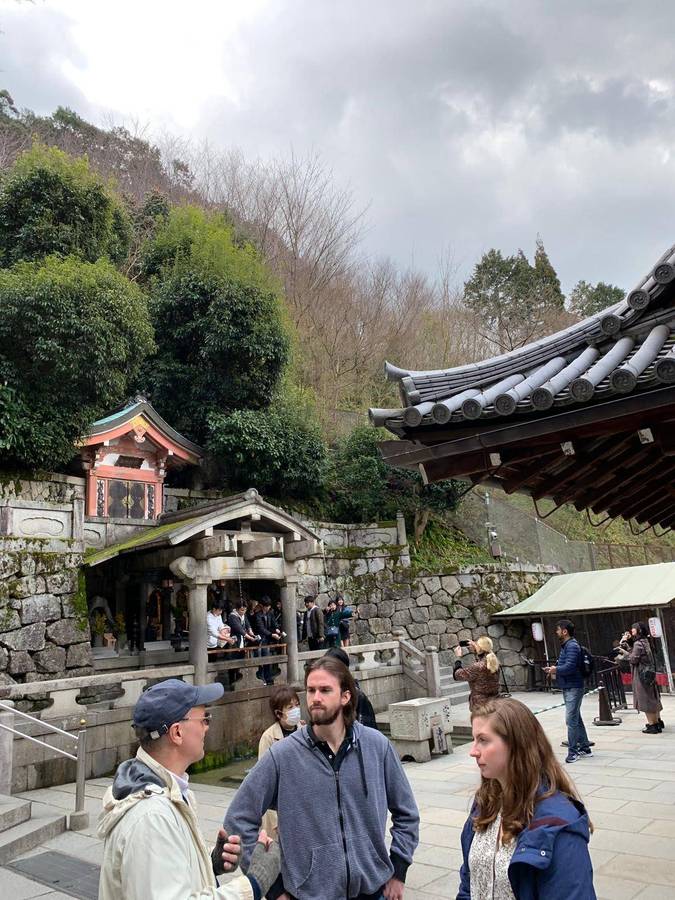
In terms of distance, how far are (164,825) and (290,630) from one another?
11325 mm

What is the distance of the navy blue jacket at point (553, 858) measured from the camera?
193 centimetres

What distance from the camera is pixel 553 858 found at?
1.97m

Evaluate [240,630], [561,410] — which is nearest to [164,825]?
[561,410]

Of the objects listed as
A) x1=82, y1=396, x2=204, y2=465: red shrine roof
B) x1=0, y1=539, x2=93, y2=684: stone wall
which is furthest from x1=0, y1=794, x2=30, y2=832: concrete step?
x1=82, y1=396, x2=204, y2=465: red shrine roof

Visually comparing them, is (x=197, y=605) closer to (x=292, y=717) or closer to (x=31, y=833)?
(x=31, y=833)

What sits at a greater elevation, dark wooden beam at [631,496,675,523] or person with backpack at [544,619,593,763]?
dark wooden beam at [631,496,675,523]

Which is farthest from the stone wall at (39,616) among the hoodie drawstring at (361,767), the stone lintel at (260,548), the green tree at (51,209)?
the hoodie drawstring at (361,767)

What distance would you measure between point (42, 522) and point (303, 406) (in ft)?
33.8

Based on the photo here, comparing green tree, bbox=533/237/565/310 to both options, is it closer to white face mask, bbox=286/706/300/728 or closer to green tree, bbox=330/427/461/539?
green tree, bbox=330/427/461/539

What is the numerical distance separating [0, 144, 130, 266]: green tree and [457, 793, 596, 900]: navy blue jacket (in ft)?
62.4

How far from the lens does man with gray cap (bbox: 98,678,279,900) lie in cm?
184

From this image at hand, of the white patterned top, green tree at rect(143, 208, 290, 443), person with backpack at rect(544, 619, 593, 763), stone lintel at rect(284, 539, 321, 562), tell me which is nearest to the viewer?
the white patterned top

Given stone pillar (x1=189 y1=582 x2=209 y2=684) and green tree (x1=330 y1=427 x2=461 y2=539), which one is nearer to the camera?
stone pillar (x1=189 y1=582 x2=209 y2=684)

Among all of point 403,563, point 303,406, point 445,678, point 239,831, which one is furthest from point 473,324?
point 239,831
